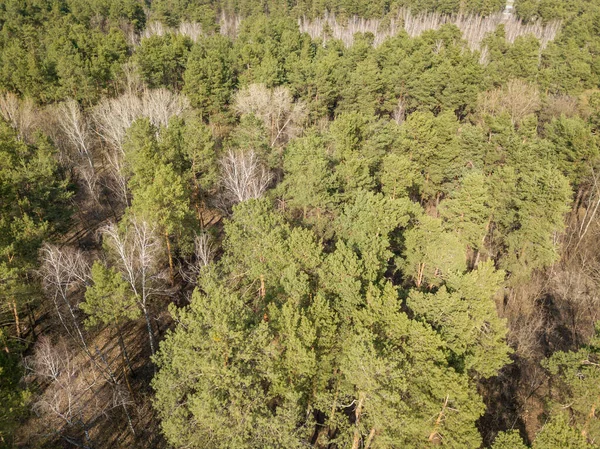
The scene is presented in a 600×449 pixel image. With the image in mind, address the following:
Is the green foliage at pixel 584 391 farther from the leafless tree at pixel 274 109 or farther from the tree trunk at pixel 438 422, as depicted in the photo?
the leafless tree at pixel 274 109

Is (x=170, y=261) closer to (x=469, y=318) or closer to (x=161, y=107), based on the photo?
(x=161, y=107)

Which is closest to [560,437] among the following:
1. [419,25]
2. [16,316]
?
[16,316]

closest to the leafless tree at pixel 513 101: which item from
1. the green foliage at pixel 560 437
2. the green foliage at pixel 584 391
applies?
the green foliage at pixel 584 391

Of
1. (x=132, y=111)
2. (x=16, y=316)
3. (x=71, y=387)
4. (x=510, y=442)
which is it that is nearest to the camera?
(x=510, y=442)

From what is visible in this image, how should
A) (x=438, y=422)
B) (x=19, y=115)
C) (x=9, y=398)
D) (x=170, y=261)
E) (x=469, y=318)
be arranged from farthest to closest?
(x=19, y=115), (x=170, y=261), (x=469, y=318), (x=438, y=422), (x=9, y=398)

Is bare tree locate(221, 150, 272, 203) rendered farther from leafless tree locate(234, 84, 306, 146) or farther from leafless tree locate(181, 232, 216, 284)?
leafless tree locate(234, 84, 306, 146)

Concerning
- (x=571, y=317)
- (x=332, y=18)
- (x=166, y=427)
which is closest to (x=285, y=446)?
(x=166, y=427)

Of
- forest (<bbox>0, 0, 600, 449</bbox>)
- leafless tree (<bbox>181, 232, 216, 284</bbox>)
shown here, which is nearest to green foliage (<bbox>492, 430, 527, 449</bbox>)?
forest (<bbox>0, 0, 600, 449</bbox>)
